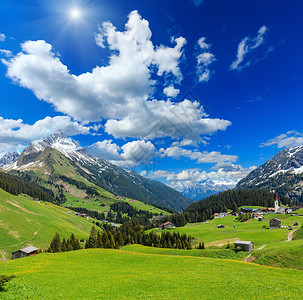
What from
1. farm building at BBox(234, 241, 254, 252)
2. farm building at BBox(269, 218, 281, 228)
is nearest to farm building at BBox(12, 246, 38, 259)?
farm building at BBox(234, 241, 254, 252)

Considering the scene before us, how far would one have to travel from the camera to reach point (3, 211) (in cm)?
12012

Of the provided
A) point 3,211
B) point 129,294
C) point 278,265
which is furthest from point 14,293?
point 3,211

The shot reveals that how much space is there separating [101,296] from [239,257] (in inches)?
1520

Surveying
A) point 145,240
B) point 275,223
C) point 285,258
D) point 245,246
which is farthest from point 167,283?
point 275,223

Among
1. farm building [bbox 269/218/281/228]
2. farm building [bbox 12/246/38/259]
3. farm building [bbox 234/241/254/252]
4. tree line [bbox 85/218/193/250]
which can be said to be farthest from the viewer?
farm building [bbox 269/218/281/228]

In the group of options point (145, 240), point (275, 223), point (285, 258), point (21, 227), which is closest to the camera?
point (285, 258)

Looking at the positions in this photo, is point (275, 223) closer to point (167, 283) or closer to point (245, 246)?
point (245, 246)

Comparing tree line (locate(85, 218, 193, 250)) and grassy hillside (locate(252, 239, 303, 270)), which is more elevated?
grassy hillside (locate(252, 239, 303, 270))

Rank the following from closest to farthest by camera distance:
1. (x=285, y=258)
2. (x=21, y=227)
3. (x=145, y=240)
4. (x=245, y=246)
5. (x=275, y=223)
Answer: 1. (x=285, y=258)
2. (x=245, y=246)
3. (x=145, y=240)
4. (x=275, y=223)
5. (x=21, y=227)

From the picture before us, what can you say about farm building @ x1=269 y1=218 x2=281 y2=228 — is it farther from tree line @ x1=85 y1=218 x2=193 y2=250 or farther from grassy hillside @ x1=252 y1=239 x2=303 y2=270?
grassy hillside @ x1=252 y1=239 x2=303 y2=270

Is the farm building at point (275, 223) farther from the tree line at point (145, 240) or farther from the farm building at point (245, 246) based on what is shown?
the farm building at point (245, 246)

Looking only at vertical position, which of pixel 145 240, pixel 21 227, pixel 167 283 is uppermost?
pixel 21 227

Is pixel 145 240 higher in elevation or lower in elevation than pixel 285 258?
lower

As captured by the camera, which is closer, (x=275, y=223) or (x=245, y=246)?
(x=245, y=246)
